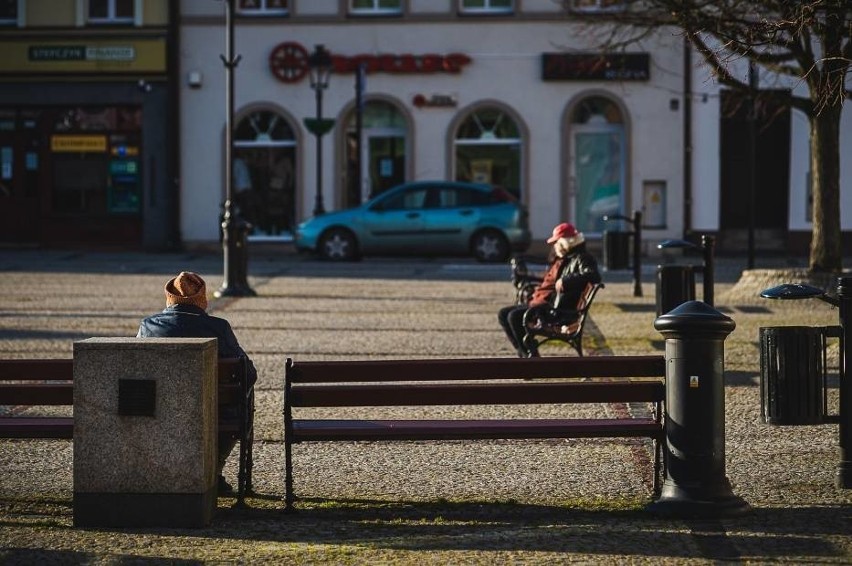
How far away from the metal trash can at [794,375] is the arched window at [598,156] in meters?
26.8

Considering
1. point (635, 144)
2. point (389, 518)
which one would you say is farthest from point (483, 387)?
point (635, 144)

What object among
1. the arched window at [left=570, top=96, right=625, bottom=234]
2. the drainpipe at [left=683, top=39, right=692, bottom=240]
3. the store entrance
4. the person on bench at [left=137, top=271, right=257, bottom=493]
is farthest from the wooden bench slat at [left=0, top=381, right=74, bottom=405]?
the store entrance

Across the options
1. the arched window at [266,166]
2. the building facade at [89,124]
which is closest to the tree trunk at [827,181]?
the arched window at [266,166]

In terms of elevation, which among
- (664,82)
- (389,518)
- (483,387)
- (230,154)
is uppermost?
(664,82)

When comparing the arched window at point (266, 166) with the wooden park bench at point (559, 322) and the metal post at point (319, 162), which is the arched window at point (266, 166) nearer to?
the metal post at point (319, 162)

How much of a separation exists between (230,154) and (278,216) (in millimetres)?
13295

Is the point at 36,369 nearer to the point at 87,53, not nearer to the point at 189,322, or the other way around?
the point at 189,322

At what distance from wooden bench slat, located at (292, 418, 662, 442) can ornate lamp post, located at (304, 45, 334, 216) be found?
24770mm

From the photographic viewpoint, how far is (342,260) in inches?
1233

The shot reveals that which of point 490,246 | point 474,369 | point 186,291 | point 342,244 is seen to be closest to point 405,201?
point 342,244

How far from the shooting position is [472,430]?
820 cm

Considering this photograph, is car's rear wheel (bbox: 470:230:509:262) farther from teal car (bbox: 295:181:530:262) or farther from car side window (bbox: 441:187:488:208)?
car side window (bbox: 441:187:488:208)

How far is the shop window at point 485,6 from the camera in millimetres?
35219

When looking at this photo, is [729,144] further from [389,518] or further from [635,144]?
[389,518]
